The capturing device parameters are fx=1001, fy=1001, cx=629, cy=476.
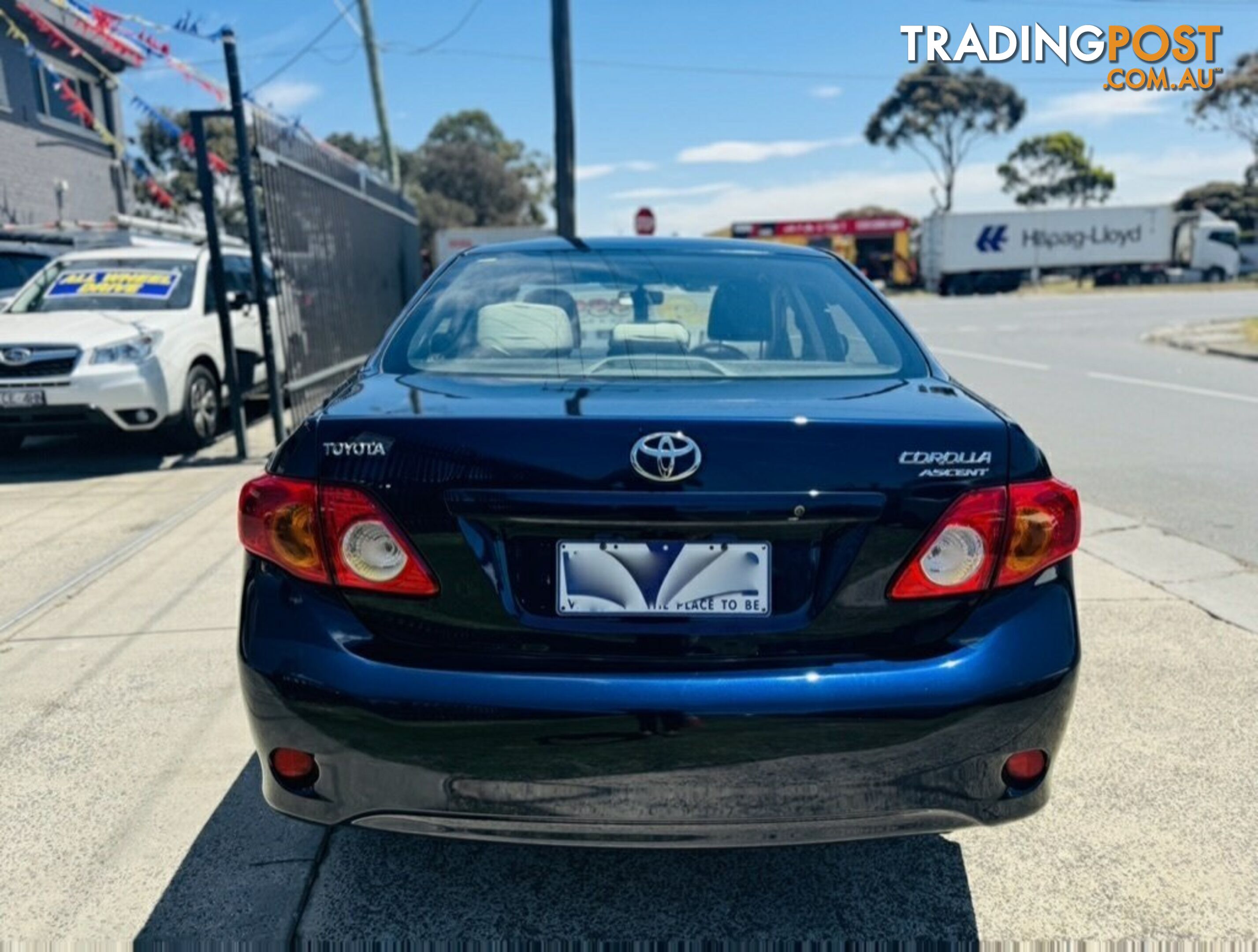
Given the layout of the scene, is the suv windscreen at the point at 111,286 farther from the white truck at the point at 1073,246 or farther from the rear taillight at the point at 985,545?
the white truck at the point at 1073,246

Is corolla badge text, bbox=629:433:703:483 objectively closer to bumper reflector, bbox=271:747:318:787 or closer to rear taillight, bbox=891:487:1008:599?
rear taillight, bbox=891:487:1008:599

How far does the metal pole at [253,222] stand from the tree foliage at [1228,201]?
6956 centimetres

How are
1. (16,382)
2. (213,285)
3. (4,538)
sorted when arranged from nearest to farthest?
(4,538) < (16,382) < (213,285)

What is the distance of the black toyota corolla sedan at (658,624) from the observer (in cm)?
187

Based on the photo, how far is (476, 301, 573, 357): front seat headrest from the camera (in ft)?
8.86

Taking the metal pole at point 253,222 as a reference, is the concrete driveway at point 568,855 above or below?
below

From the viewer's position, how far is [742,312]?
3.00 m

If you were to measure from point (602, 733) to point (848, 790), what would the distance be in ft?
1.59

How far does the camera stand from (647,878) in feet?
7.98

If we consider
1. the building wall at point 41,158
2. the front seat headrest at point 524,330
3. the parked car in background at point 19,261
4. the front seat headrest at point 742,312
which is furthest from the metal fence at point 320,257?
the front seat headrest at point 742,312

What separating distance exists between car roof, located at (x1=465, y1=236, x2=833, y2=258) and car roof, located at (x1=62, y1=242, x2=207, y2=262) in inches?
254

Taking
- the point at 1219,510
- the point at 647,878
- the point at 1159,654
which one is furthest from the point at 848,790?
the point at 1219,510

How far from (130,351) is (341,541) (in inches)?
251

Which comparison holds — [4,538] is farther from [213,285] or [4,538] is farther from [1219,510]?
[1219,510]
